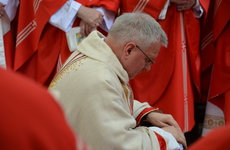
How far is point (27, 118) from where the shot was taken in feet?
2.55

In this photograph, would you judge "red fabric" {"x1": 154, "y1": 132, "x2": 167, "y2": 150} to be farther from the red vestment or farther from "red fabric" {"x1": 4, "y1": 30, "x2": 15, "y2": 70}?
"red fabric" {"x1": 4, "y1": 30, "x2": 15, "y2": 70}

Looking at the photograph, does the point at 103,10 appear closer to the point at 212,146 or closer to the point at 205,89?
the point at 205,89

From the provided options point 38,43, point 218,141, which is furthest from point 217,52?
point 218,141

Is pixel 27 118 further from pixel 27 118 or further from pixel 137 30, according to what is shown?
pixel 137 30

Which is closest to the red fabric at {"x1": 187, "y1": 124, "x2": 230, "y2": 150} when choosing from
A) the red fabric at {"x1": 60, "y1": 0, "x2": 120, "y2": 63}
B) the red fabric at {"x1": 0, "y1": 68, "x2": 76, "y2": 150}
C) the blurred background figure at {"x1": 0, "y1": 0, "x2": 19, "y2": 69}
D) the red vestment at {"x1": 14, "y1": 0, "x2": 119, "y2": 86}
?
the red fabric at {"x1": 0, "y1": 68, "x2": 76, "y2": 150}

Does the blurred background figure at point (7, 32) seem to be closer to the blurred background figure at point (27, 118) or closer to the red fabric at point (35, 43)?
the red fabric at point (35, 43)

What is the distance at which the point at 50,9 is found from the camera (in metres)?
3.17

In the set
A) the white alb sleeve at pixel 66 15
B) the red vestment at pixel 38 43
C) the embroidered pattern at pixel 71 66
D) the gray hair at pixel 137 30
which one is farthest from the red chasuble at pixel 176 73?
the embroidered pattern at pixel 71 66

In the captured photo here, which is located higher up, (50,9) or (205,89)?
(50,9)

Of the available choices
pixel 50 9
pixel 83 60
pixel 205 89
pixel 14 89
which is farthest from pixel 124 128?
pixel 205 89

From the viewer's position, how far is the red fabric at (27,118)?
76cm

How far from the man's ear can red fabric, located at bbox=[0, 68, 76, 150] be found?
1.34 meters

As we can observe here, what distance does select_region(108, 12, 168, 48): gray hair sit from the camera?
2.16m

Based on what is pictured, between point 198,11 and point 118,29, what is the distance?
133 cm
